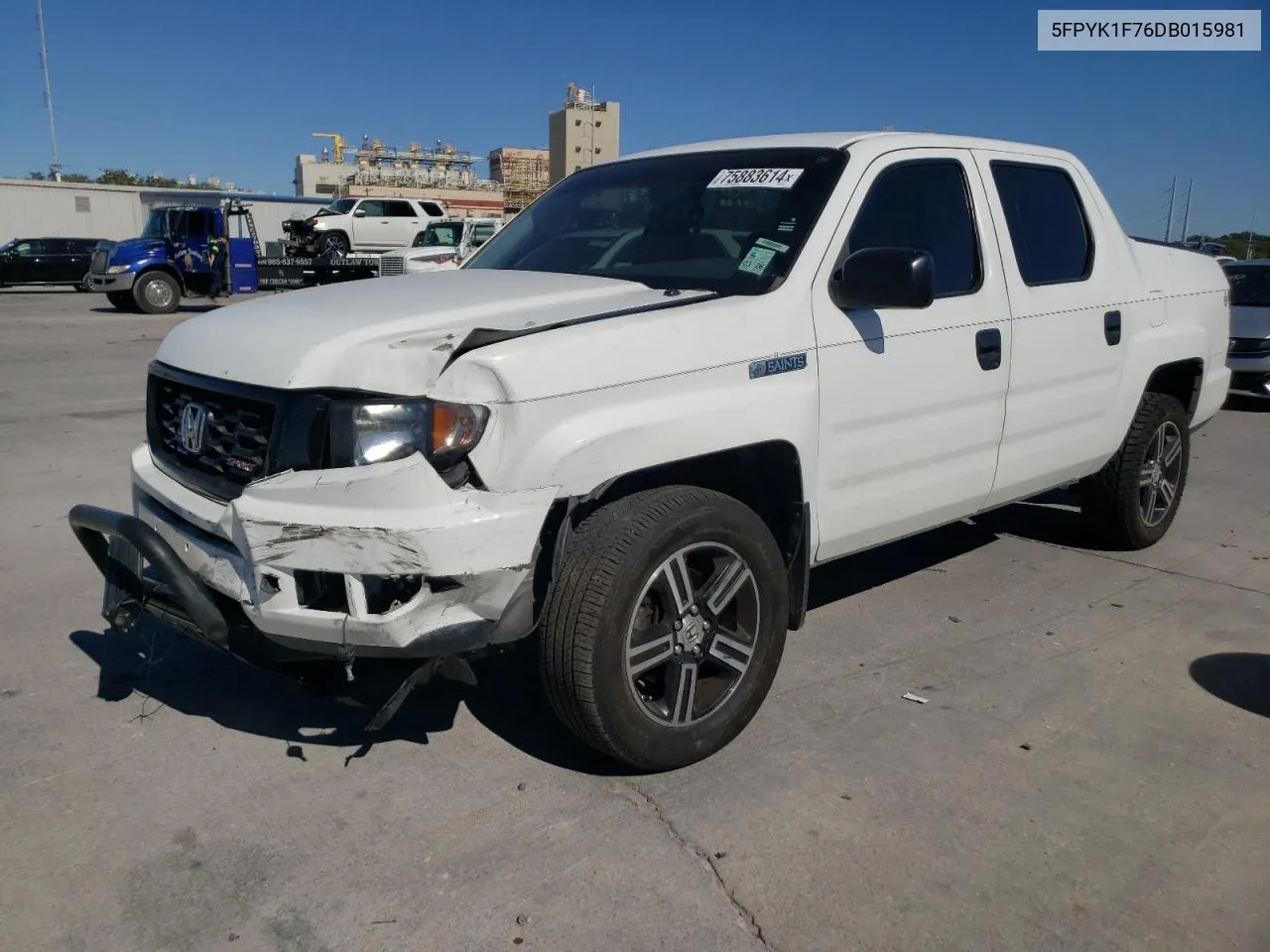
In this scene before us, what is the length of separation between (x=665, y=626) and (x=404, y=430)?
38.1 inches

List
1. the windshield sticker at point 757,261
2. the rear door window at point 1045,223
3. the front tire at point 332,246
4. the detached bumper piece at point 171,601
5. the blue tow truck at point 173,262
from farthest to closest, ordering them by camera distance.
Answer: the front tire at point 332,246
the blue tow truck at point 173,262
the rear door window at point 1045,223
the windshield sticker at point 757,261
the detached bumper piece at point 171,601

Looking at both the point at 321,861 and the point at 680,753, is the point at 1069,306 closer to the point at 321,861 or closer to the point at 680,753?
the point at 680,753

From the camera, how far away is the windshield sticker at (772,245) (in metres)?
3.45

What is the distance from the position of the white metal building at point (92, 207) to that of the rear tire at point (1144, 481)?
38653 millimetres

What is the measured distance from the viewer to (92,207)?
140ft

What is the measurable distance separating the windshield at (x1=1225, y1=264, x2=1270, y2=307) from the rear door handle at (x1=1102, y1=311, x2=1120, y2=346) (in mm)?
8413

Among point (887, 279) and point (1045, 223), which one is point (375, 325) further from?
point (1045, 223)

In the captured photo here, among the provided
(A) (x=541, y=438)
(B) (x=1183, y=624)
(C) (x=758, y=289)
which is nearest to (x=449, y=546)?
(A) (x=541, y=438)

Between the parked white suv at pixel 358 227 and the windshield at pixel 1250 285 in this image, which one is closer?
the windshield at pixel 1250 285

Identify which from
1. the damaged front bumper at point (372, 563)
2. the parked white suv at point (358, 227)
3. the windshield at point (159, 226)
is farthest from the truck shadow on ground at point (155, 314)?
the damaged front bumper at point (372, 563)

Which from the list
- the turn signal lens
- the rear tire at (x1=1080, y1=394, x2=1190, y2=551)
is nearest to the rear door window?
the rear tire at (x1=1080, y1=394, x2=1190, y2=551)

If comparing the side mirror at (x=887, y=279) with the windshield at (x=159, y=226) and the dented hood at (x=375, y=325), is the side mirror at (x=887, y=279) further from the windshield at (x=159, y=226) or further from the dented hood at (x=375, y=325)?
the windshield at (x=159, y=226)

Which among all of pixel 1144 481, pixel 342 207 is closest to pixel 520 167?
pixel 342 207

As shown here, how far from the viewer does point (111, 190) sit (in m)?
43.1
